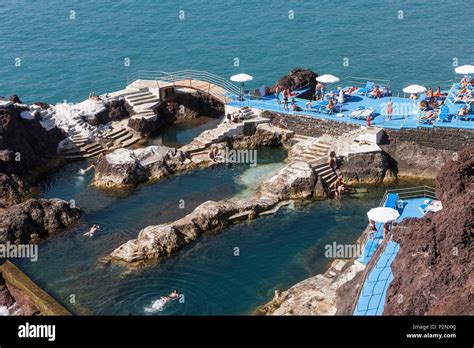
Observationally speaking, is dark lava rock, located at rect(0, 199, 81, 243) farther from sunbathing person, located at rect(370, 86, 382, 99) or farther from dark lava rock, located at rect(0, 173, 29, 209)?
sunbathing person, located at rect(370, 86, 382, 99)

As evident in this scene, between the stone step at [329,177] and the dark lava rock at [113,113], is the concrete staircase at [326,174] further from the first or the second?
the dark lava rock at [113,113]

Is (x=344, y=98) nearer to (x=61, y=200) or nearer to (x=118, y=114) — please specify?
(x=118, y=114)

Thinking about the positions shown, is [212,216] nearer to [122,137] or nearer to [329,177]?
[329,177]

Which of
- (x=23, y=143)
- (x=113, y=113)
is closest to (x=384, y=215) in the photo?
(x=23, y=143)

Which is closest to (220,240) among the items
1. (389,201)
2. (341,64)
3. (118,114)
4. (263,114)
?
(389,201)

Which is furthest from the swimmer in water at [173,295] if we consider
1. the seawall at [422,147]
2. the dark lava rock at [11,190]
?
the seawall at [422,147]
